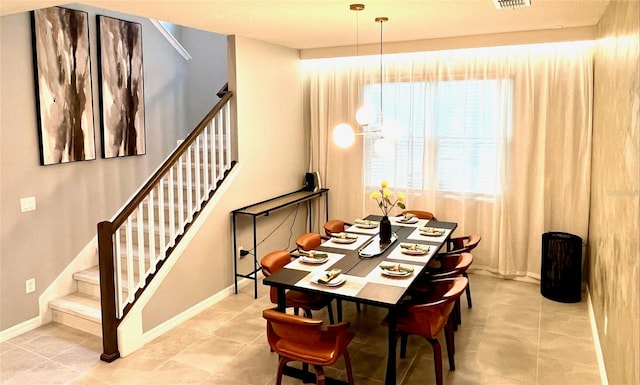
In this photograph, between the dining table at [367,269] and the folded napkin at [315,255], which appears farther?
the folded napkin at [315,255]

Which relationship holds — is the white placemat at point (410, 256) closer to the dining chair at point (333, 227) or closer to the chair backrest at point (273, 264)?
the chair backrest at point (273, 264)

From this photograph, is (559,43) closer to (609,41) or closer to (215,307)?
(609,41)

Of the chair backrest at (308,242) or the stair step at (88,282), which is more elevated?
the chair backrest at (308,242)

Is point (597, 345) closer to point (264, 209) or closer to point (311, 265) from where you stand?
point (311, 265)

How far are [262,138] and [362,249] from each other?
84.7 inches

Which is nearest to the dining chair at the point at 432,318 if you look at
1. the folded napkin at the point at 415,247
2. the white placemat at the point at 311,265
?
the folded napkin at the point at 415,247

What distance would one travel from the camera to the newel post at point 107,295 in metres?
3.77

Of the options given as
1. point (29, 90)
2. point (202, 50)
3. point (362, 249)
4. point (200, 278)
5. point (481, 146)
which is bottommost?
point (200, 278)

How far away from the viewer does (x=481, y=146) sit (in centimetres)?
565

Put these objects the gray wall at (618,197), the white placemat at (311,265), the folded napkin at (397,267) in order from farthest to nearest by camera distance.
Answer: the white placemat at (311,265) < the folded napkin at (397,267) < the gray wall at (618,197)

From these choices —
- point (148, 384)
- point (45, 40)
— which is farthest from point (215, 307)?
point (45, 40)

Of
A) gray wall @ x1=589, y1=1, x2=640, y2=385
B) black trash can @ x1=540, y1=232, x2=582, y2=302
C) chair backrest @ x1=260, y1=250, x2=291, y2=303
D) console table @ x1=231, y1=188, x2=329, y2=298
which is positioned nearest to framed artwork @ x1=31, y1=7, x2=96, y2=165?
→ console table @ x1=231, y1=188, x2=329, y2=298

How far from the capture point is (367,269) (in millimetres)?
3674

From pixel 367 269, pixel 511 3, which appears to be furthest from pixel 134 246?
pixel 511 3
